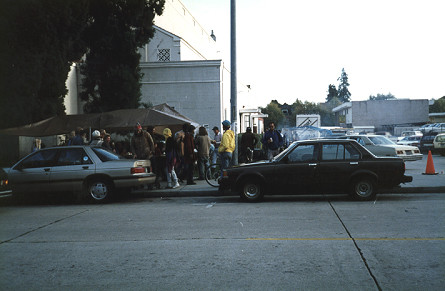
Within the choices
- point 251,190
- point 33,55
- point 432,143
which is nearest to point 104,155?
point 251,190

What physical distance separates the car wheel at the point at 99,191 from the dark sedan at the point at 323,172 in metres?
3.39

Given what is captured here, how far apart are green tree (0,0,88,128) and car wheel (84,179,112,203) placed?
9.42m

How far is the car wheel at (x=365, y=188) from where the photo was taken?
986 centimetres

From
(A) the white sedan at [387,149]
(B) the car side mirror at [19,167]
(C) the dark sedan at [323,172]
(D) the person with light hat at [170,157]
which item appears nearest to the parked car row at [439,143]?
(A) the white sedan at [387,149]

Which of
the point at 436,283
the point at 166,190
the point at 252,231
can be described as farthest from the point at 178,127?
the point at 436,283

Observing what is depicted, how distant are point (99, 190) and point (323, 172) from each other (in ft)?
18.4

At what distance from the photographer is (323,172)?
9914 millimetres

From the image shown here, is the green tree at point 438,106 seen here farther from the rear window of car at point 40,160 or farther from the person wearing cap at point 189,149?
the rear window of car at point 40,160

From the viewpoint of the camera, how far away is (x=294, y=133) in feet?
112

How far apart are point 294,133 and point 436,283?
30.2 metres

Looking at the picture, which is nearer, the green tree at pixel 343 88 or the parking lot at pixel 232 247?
the parking lot at pixel 232 247

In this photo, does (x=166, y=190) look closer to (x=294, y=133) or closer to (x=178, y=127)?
(x=178, y=127)

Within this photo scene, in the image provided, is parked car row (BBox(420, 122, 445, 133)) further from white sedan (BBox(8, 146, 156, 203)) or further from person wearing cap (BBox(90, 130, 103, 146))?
white sedan (BBox(8, 146, 156, 203))

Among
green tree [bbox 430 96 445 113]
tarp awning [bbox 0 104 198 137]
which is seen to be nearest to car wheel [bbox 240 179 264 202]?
tarp awning [bbox 0 104 198 137]
